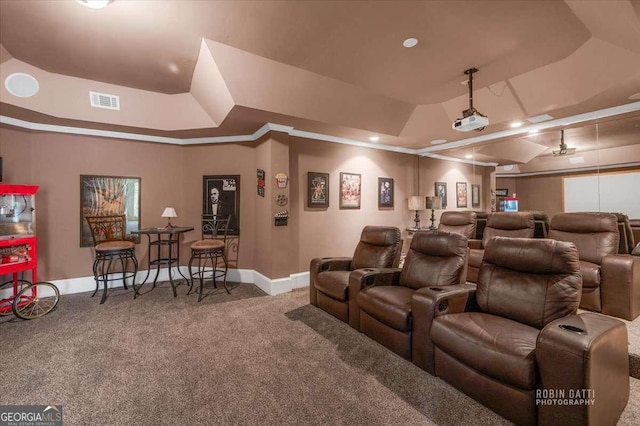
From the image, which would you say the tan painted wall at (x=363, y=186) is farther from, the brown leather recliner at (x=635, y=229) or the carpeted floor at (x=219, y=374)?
the brown leather recliner at (x=635, y=229)

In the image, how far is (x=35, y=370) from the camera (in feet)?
7.48

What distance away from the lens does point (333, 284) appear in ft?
10.6

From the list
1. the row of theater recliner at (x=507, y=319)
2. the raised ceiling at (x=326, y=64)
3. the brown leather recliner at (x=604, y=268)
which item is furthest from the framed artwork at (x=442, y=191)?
the row of theater recliner at (x=507, y=319)

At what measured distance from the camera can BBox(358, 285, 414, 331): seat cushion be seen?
235 cm

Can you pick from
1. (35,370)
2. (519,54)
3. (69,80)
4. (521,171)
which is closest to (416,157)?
(521,171)

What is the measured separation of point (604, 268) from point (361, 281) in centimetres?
275

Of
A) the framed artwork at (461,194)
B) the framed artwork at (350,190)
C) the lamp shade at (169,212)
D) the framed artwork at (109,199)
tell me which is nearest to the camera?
the framed artwork at (109,199)

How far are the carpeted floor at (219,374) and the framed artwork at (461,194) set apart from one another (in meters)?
4.72

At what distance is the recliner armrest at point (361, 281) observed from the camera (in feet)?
9.51

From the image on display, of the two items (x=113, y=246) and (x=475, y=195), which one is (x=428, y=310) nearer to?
(x=113, y=246)

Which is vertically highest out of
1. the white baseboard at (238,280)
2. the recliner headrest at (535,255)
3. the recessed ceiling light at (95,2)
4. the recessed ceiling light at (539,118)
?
the recessed ceiling light at (95,2)

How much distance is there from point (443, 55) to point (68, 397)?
4526 millimetres

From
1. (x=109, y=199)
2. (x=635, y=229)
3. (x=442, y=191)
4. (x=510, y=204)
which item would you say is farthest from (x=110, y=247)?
(x=635, y=229)

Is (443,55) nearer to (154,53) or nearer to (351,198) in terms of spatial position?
(351,198)
